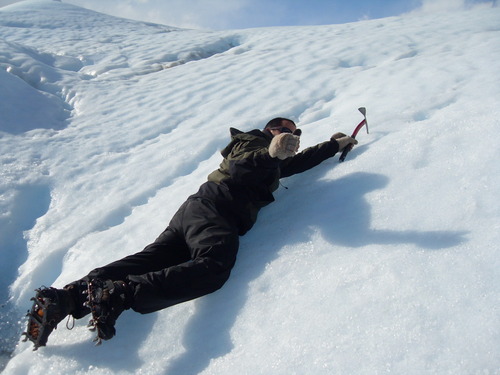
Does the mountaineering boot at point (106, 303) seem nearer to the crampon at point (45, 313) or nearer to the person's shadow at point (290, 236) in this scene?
the crampon at point (45, 313)

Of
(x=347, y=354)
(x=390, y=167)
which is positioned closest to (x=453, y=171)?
(x=390, y=167)

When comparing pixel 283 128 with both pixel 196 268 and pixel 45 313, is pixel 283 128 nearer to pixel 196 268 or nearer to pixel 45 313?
pixel 196 268

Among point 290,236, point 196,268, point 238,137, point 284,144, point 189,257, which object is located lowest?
point 189,257

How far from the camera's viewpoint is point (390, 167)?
9.00 ft

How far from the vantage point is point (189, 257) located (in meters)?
2.49

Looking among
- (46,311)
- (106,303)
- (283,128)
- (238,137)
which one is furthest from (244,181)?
(46,311)

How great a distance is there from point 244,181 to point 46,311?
4.13ft

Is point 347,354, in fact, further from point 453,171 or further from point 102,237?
point 102,237

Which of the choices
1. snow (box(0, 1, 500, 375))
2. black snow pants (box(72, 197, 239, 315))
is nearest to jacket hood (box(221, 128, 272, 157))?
black snow pants (box(72, 197, 239, 315))

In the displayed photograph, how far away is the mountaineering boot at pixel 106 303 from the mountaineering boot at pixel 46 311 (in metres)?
0.15

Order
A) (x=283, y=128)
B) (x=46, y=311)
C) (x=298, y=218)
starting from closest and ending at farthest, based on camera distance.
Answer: (x=46, y=311) < (x=298, y=218) < (x=283, y=128)

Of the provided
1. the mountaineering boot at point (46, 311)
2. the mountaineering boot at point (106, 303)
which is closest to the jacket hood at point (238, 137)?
the mountaineering boot at point (106, 303)

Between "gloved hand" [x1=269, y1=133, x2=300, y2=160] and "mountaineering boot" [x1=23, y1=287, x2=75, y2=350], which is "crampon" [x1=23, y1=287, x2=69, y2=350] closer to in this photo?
"mountaineering boot" [x1=23, y1=287, x2=75, y2=350]

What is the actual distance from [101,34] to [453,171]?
43.3 ft
